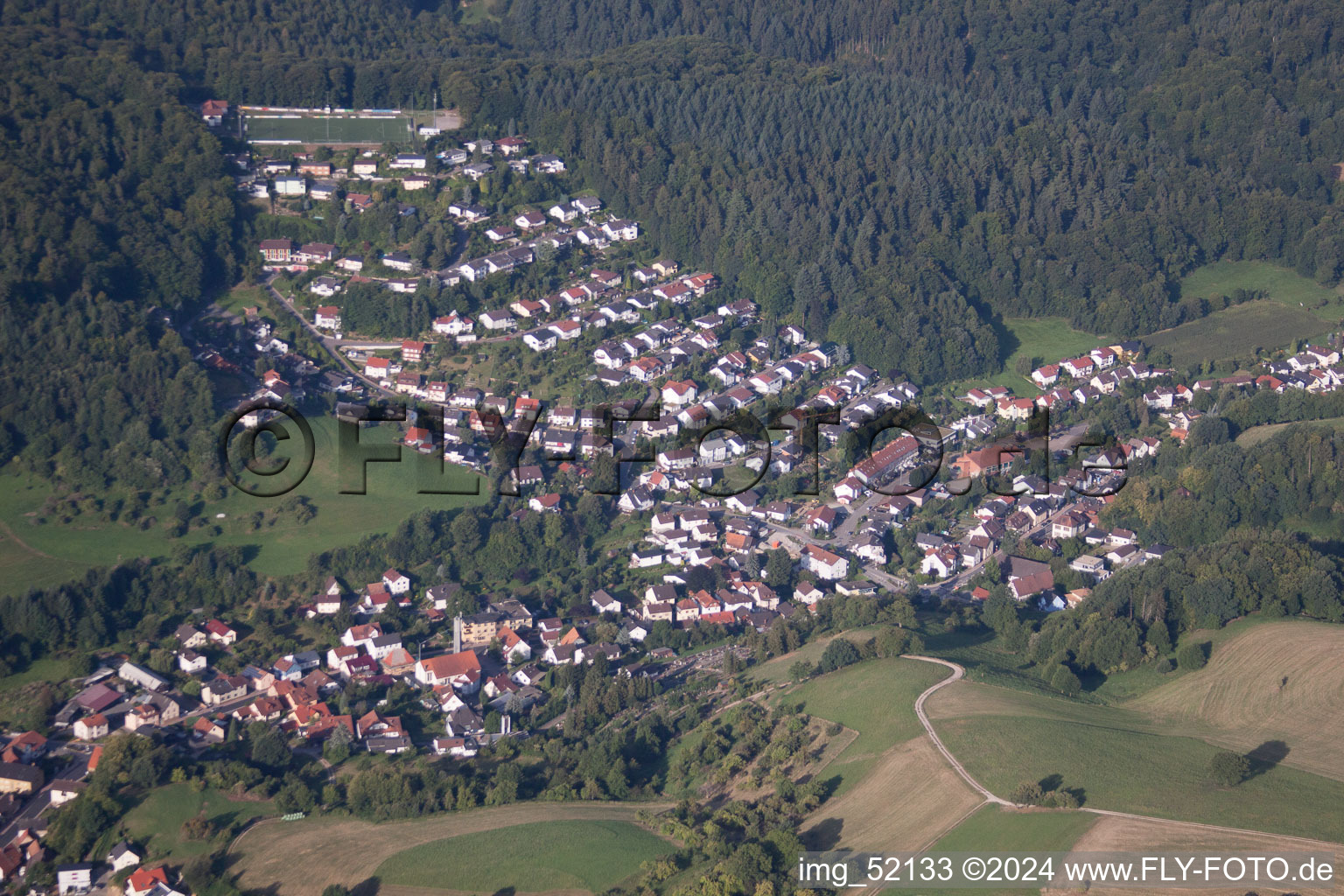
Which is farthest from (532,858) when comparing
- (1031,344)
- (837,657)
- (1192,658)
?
(1031,344)

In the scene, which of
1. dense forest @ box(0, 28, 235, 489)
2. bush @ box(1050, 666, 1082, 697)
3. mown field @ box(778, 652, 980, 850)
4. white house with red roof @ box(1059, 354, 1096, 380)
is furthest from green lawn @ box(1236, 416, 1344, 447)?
dense forest @ box(0, 28, 235, 489)

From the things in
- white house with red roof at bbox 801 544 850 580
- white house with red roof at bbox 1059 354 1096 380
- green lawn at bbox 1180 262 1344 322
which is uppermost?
green lawn at bbox 1180 262 1344 322

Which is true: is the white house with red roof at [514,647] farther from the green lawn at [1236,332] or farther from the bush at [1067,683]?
the green lawn at [1236,332]

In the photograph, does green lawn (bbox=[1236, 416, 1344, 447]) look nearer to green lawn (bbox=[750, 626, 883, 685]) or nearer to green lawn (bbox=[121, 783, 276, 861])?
green lawn (bbox=[750, 626, 883, 685])

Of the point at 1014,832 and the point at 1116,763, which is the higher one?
the point at 1116,763

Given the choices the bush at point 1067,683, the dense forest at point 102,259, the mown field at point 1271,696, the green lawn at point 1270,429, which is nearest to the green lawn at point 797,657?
the bush at point 1067,683

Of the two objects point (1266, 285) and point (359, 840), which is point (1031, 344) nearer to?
point (1266, 285)
